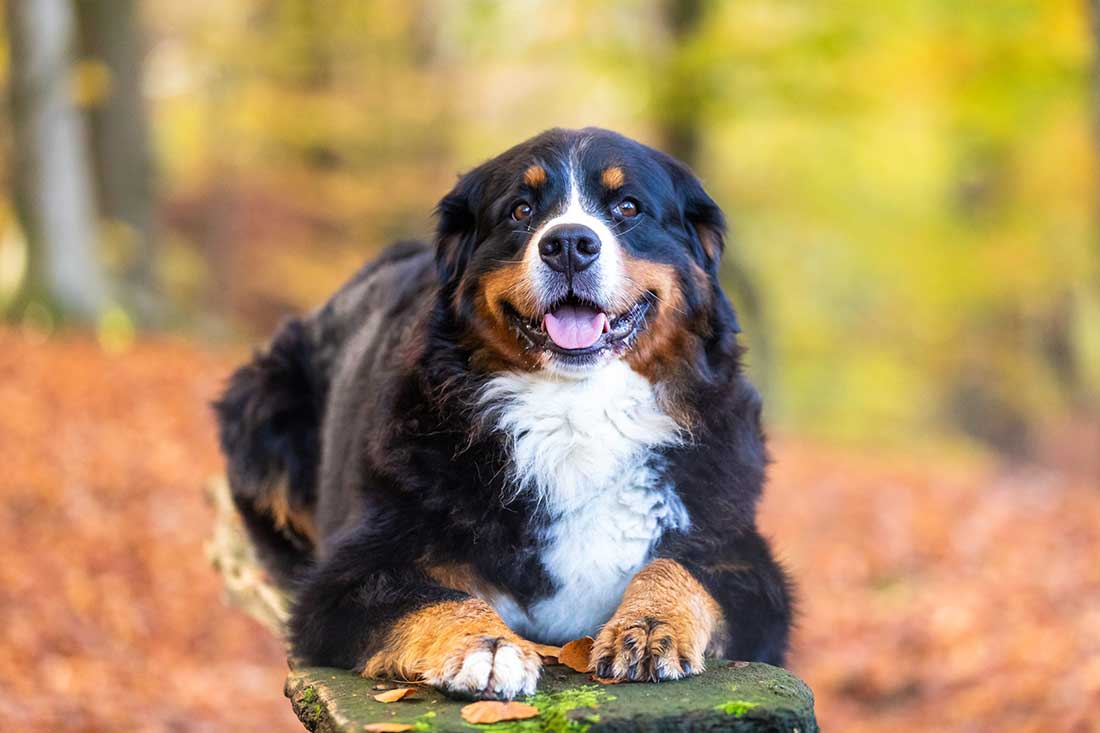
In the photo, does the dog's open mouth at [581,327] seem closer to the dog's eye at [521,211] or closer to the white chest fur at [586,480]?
the white chest fur at [586,480]

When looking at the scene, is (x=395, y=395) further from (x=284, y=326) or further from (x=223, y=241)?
(x=223, y=241)

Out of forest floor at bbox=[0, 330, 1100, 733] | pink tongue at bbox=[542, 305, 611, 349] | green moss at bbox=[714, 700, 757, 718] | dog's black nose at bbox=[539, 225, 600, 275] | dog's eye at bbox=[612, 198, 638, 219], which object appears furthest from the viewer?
forest floor at bbox=[0, 330, 1100, 733]

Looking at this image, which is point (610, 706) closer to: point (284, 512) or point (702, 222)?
point (702, 222)

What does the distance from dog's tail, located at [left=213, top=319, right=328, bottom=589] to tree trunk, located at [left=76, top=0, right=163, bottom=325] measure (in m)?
10.1

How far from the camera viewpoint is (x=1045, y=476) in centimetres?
1412

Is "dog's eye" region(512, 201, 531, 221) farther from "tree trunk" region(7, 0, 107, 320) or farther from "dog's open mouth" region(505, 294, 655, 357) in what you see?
"tree trunk" region(7, 0, 107, 320)

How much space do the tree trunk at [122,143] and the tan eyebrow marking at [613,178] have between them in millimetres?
12164

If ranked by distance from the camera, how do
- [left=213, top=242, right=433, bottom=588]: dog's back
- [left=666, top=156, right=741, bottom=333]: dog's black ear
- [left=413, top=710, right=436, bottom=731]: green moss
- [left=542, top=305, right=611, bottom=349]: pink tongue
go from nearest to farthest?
1. [left=413, top=710, right=436, bottom=731]: green moss
2. [left=542, top=305, right=611, bottom=349]: pink tongue
3. [left=666, top=156, right=741, bottom=333]: dog's black ear
4. [left=213, top=242, right=433, bottom=588]: dog's back

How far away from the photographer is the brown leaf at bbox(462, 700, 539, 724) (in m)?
2.94

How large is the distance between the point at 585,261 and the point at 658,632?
111 cm

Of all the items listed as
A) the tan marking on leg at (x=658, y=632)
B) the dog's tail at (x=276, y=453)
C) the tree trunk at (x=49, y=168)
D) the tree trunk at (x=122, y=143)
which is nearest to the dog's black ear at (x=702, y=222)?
the tan marking on leg at (x=658, y=632)

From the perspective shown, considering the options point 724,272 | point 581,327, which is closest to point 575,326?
point 581,327

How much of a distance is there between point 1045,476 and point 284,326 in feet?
35.9

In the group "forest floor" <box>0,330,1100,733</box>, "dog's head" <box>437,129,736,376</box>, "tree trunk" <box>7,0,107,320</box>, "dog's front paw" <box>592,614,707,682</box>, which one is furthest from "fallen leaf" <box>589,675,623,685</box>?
"tree trunk" <box>7,0,107,320</box>
